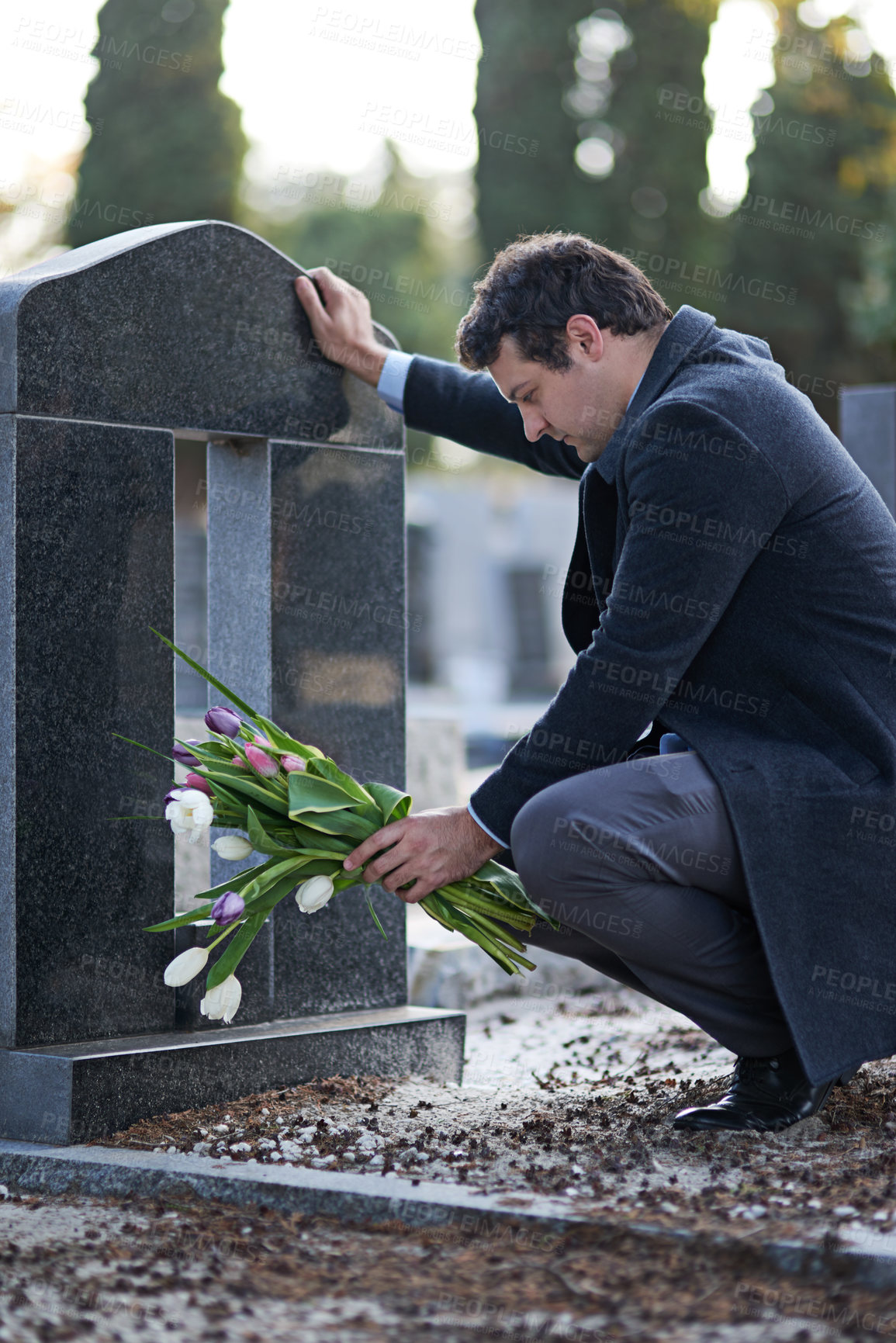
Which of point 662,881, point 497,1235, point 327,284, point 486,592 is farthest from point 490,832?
point 486,592

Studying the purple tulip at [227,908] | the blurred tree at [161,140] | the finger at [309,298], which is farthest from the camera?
the blurred tree at [161,140]

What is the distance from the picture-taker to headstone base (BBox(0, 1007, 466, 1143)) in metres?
3.05

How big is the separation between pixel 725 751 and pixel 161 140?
21.5 m

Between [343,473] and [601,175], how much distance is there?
724 inches

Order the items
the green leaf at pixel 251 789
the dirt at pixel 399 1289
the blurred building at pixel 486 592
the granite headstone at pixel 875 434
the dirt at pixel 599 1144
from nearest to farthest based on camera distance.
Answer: the dirt at pixel 399 1289 → the dirt at pixel 599 1144 → the green leaf at pixel 251 789 → the granite headstone at pixel 875 434 → the blurred building at pixel 486 592

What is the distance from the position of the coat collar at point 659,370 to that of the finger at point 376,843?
882mm

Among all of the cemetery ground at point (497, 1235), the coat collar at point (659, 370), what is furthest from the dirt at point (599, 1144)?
the coat collar at point (659, 370)

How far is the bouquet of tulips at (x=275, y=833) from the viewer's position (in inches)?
116

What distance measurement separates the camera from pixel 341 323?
3701 mm

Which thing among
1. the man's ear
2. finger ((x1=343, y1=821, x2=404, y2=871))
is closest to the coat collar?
the man's ear

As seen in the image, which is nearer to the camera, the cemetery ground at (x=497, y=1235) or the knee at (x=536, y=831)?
the cemetery ground at (x=497, y=1235)

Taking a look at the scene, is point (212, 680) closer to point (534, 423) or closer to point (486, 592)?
point (534, 423)

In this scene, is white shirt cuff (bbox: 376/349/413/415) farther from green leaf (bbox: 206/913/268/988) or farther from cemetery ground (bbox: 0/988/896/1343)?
cemetery ground (bbox: 0/988/896/1343)

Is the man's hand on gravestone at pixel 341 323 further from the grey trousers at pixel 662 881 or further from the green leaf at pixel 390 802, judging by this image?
the grey trousers at pixel 662 881
